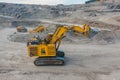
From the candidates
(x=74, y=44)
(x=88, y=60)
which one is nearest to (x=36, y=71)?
(x=88, y=60)

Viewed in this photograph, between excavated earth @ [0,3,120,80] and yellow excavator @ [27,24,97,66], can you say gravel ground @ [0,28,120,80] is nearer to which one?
excavated earth @ [0,3,120,80]

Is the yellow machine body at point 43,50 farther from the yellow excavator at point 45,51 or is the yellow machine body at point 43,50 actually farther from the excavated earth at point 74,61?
the excavated earth at point 74,61

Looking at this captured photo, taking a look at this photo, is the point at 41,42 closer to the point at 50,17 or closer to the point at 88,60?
the point at 88,60

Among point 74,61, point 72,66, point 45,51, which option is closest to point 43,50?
point 45,51

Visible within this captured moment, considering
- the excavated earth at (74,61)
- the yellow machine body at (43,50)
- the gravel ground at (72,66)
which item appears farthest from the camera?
the yellow machine body at (43,50)

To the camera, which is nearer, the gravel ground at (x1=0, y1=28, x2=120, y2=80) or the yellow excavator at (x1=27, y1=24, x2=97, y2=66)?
the gravel ground at (x1=0, y1=28, x2=120, y2=80)

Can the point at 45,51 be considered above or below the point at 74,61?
above

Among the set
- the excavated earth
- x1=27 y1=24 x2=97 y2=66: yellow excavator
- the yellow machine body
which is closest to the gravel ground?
the excavated earth

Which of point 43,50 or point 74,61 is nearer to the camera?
point 43,50

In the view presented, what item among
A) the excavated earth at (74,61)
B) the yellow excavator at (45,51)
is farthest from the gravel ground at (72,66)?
the yellow excavator at (45,51)

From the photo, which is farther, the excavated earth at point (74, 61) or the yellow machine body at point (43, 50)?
the yellow machine body at point (43, 50)

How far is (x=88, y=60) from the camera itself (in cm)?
1789

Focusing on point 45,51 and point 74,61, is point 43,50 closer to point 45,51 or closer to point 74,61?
point 45,51

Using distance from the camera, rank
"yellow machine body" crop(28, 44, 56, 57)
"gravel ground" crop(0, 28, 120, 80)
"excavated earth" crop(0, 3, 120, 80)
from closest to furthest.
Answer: "gravel ground" crop(0, 28, 120, 80) → "excavated earth" crop(0, 3, 120, 80) → "yellow machine body" crop(28, 44, 56, 57)
